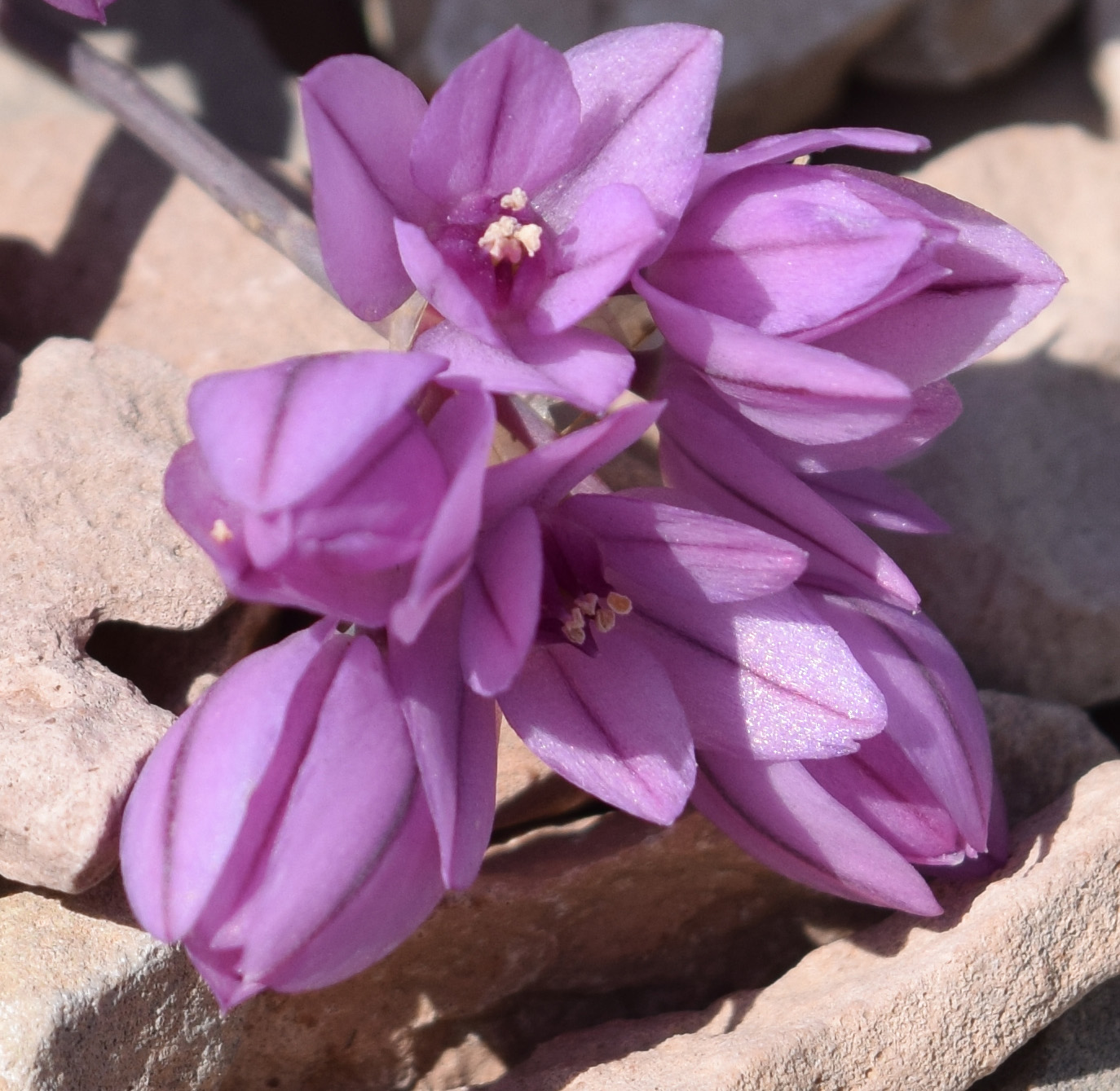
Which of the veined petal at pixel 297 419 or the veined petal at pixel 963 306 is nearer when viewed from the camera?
the veined petal at pixel 297 419

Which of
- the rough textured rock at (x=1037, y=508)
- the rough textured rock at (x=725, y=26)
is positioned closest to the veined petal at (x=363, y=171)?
the rough textured rock at (x=1037, y=508)

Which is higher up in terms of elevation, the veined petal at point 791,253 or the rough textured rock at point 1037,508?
the veined petal at point 791,253

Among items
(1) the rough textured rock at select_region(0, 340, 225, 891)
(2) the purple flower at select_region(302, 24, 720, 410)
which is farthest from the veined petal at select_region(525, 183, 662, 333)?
(1) the rough textured rock at select_region(0, 340, 225, 891)

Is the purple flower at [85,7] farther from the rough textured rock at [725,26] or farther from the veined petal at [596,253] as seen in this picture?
the rough textured rock at [725,26]

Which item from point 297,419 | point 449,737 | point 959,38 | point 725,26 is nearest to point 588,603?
point 449,737

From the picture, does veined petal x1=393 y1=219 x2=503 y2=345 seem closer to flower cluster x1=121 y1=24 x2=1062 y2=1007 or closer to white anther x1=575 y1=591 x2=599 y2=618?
flower cluster x1=121 y1=24 x2=1062 y2=1007

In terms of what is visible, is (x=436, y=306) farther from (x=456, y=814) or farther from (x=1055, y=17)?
(x=1055, y=17)

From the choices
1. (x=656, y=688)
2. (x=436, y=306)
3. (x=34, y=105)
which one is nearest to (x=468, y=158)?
(x=436, y=306)

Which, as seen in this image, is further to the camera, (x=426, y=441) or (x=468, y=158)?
(x=468, y=158)
